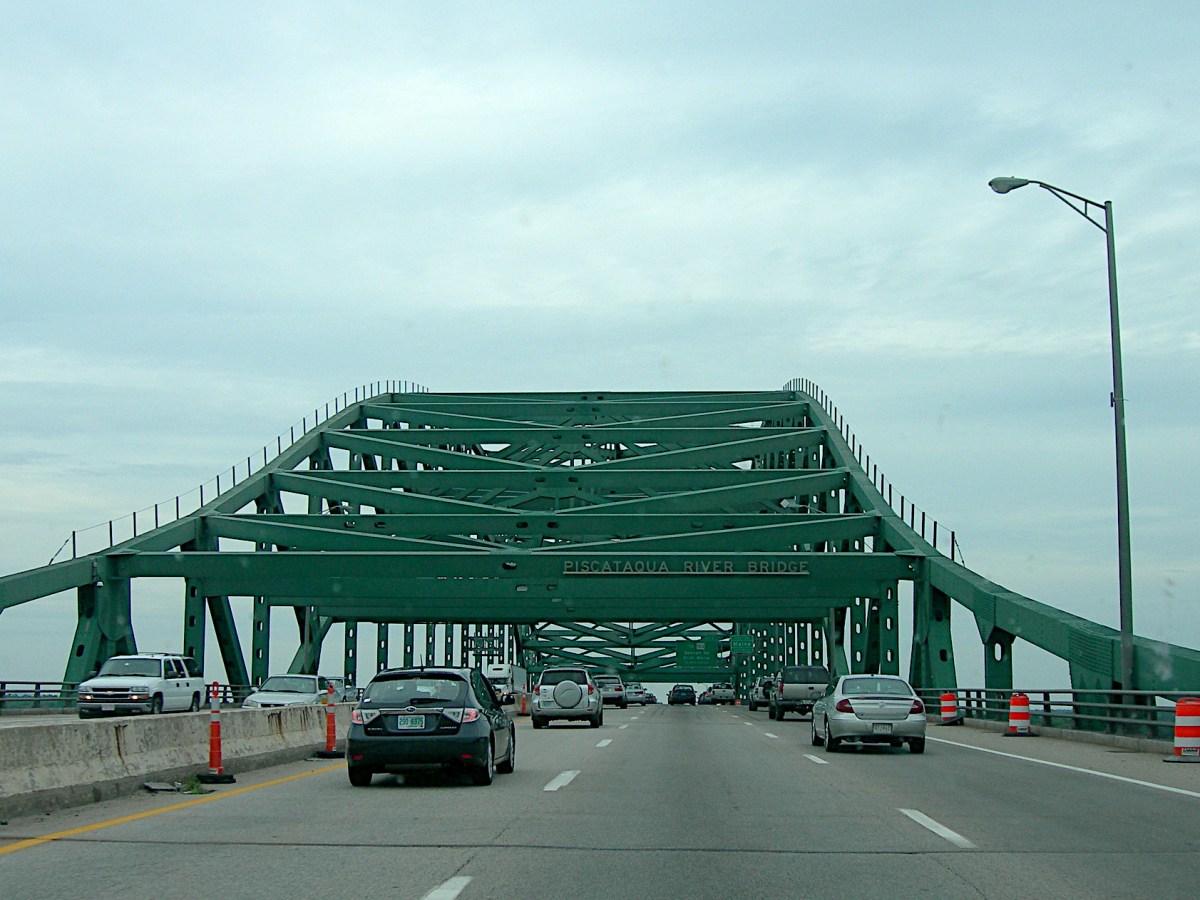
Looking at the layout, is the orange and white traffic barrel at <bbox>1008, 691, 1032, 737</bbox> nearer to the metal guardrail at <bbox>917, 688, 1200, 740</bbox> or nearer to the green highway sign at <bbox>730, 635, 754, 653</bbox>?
the metal guardrail at <bbox>917, 688, 1200, 740</bbox>

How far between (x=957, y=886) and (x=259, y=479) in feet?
148

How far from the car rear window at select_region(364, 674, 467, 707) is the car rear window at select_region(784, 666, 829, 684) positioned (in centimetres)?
3097

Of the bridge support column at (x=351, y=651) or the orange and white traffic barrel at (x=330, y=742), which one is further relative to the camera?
Answer: the bridge support column at (x=351, y=651)

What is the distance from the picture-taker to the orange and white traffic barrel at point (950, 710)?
124 ft

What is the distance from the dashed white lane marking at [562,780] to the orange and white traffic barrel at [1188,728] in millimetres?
9039

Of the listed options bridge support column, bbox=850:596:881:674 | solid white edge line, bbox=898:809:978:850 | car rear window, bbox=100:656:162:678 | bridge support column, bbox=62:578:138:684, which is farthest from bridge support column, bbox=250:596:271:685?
solid white edge line, bbox=898:809:978:850

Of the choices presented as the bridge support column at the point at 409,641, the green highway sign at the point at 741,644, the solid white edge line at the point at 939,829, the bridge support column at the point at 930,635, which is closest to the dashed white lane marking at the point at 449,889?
the solid white edge line at the point at 939,829

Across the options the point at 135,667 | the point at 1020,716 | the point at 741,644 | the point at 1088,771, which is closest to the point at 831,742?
the point at 1088,771

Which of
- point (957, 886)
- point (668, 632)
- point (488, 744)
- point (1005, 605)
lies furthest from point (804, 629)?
point (957, 886)

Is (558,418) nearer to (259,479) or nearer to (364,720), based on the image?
(259,479)

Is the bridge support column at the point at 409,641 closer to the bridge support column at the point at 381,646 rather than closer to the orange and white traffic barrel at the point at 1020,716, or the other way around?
the bridge support column at the point at 381,646

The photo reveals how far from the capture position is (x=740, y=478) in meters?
52.3

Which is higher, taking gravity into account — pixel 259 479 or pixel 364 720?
pixel 259 479

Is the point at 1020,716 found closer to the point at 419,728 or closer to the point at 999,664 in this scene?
the point at 999,664
